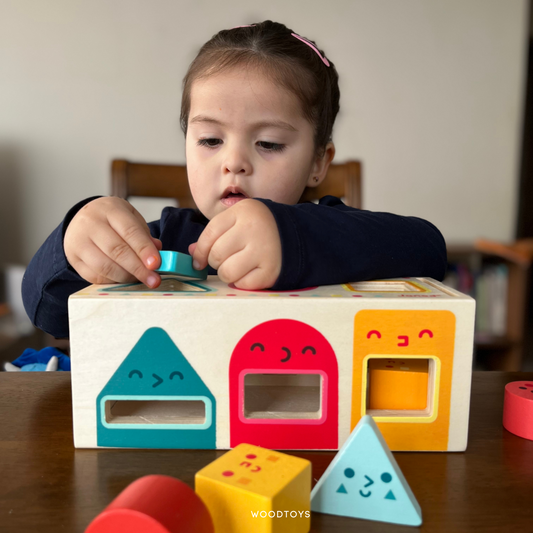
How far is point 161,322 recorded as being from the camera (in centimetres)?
42

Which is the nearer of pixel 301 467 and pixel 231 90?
pixel 301 467

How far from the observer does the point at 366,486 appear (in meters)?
0.33

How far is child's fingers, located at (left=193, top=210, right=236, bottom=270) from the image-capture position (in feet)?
1.66

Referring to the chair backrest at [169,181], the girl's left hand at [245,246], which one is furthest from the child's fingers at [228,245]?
the chair backrest at [169,181]

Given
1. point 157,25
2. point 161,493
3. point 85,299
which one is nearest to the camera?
point 161,493

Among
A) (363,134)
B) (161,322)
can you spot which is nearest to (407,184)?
(363,134)

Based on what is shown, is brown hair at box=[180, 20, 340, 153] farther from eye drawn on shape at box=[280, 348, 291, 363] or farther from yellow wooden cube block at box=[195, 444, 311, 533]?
yellow wooden cube block at box=[195, 444, 311, 533]

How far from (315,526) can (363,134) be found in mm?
2110

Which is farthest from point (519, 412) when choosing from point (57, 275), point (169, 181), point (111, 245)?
point (169, 181)

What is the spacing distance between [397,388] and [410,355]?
5 cm

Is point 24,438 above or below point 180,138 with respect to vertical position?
below

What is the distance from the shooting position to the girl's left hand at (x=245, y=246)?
0.49 m

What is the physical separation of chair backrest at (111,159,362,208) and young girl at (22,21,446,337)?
10.6 inches

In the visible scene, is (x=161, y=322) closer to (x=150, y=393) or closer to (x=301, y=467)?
(x=150, y=393)
